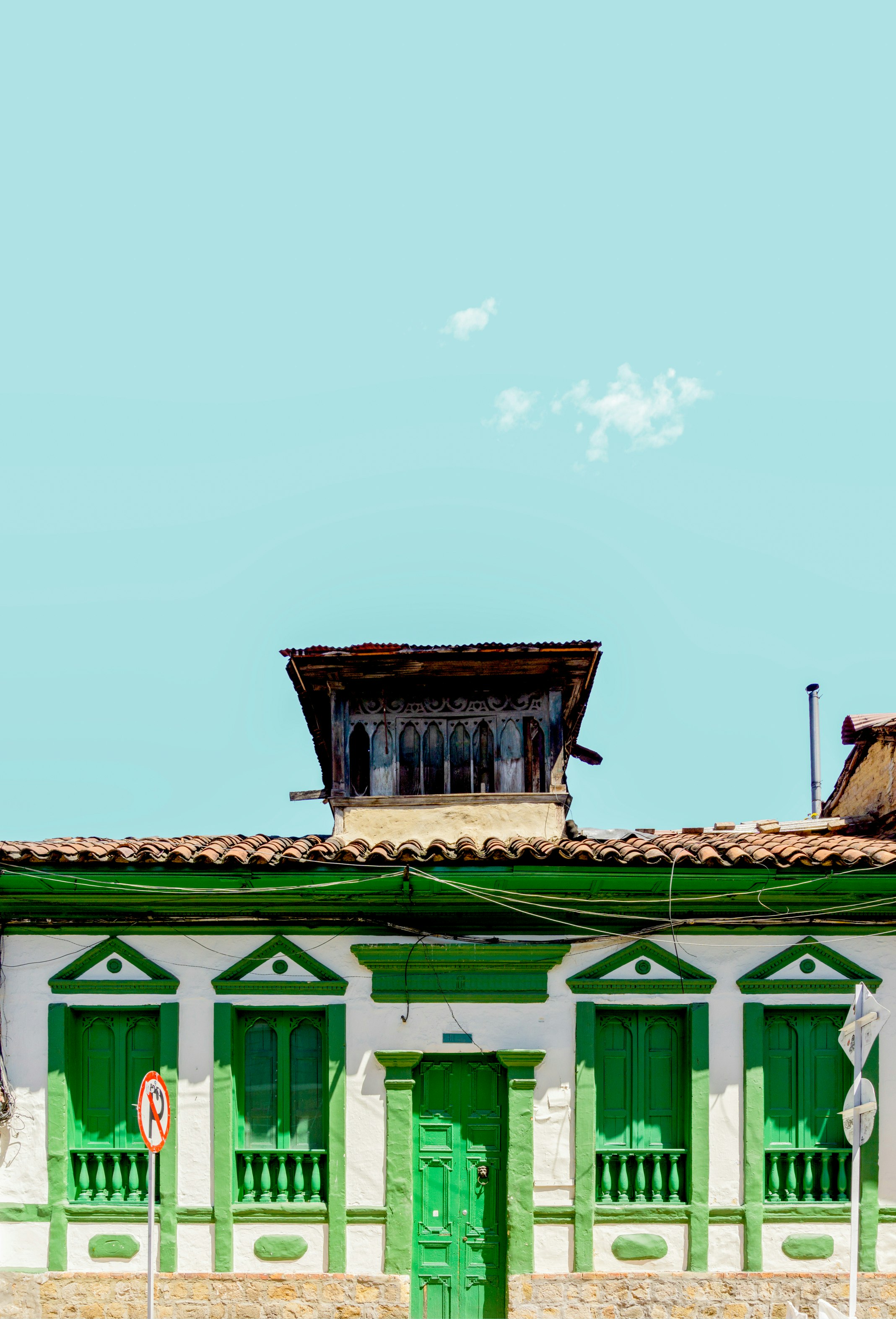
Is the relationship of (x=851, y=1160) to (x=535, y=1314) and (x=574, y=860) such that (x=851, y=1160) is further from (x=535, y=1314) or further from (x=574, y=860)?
(x=574, y=860)

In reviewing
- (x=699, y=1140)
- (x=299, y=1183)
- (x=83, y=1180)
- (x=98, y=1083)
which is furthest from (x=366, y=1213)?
(x=699, y=1140)

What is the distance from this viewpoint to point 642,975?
10.1 meters

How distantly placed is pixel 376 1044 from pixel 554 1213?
2132mm

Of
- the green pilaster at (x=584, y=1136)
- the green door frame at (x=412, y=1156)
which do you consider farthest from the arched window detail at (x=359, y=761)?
the green pilaster at (x=584, y=1136)

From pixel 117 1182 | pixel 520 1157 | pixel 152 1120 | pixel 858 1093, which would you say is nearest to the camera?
pixel 858 1093

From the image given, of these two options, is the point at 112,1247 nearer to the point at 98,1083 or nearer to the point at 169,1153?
the point at 169,1153

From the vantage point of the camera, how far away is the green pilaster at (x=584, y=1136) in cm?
975

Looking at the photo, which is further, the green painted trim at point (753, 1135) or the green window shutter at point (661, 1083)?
the green window shutter at point (661, 1083)

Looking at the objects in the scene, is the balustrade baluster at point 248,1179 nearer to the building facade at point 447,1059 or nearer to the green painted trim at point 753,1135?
the building facade at point 447,1059

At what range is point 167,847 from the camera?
1002cm

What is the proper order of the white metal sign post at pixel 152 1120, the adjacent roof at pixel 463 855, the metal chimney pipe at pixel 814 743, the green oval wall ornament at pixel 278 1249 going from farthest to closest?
the metal chimney pipe at pixel 814 743, the green oval wall ornament at pixel 278 1249, the adjacent roof at pixel 463 855, the white metal sign post at pixel 152 1120

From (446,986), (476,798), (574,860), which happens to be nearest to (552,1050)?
(446,986)

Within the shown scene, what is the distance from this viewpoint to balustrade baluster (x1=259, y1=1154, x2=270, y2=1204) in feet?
32.5

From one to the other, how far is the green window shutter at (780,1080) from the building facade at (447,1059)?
0.02 metres
